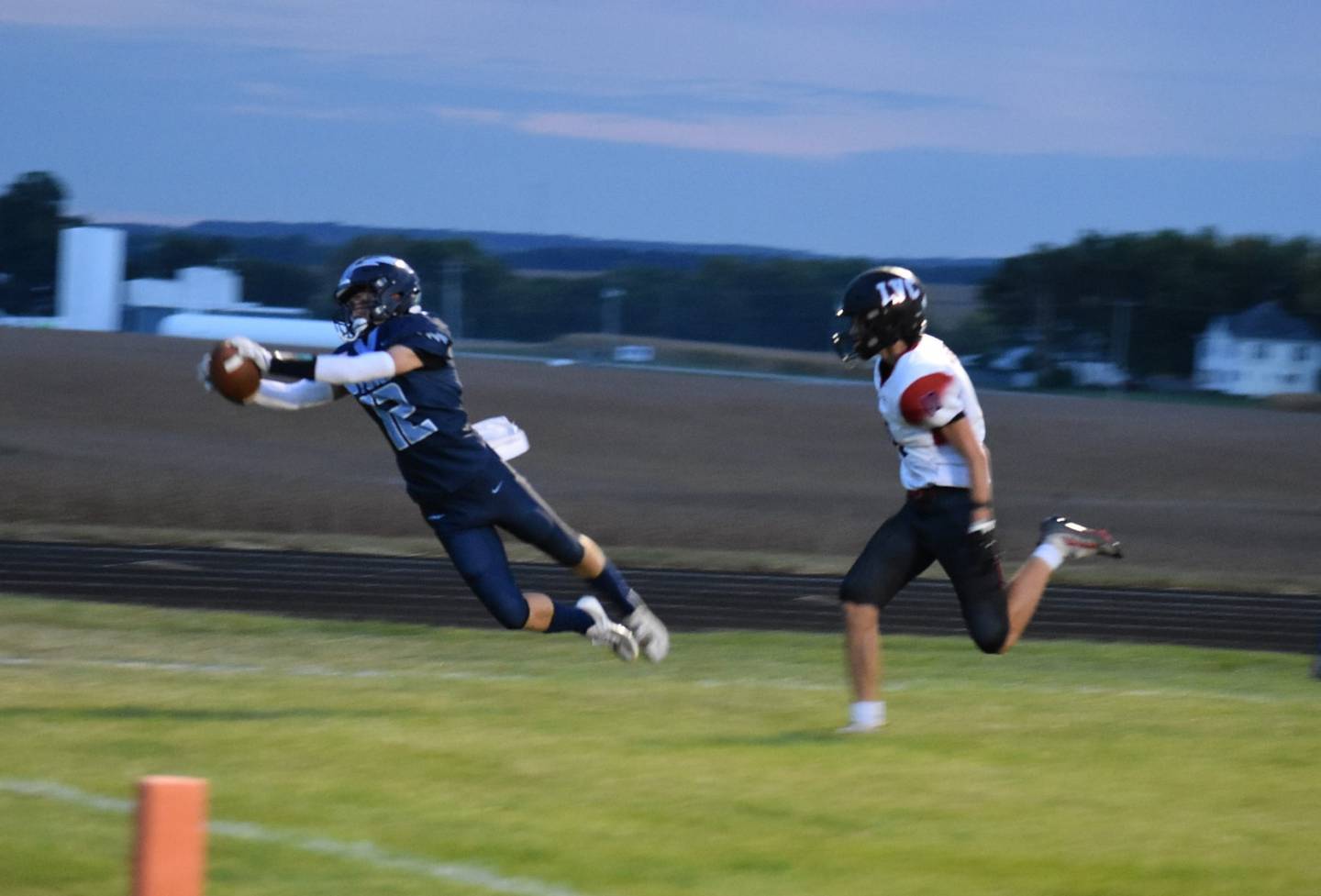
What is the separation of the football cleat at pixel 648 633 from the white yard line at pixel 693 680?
15cm

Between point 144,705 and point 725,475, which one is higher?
point 144,705

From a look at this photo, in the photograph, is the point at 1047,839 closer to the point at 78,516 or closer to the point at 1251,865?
the point at 1251,865

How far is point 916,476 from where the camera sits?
6.78 m

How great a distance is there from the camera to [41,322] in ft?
202

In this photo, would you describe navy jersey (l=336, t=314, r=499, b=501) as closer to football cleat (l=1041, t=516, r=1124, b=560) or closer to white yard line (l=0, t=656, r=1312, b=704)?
white yard line (l=0, t=656, r=1312, b=704)

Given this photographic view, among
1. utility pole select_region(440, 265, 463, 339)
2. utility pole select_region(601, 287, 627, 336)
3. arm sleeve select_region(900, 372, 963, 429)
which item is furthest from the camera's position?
utility pole select_region(601, 287, 627, 336)

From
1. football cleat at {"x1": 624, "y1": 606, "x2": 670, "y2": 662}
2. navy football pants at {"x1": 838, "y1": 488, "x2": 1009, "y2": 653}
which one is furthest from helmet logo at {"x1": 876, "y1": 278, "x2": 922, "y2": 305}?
football cleat at {"x1": 624, "y1": 606, "x2": 670, "y2": 662}

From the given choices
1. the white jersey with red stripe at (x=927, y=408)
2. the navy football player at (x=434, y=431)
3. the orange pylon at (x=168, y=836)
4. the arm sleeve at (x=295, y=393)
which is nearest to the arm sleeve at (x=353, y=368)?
the navy football player at (x=434, y=431)

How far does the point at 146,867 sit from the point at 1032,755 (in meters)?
4.03

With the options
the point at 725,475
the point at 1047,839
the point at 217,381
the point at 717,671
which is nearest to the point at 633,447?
the point at 725,475

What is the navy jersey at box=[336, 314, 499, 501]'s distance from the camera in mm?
7652

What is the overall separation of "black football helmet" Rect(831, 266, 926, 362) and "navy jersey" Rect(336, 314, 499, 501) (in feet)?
6.12

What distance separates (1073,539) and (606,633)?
90.7 inches

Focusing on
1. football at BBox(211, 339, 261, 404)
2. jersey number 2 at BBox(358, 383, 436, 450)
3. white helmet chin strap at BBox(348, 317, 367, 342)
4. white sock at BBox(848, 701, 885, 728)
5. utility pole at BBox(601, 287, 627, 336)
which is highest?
white helmet chin strap at BBox(348, 317, 367, 342)
